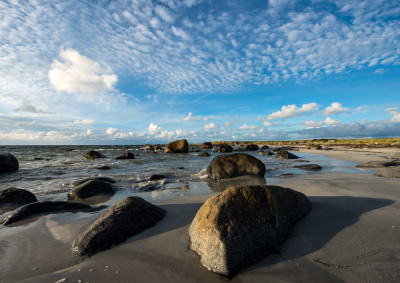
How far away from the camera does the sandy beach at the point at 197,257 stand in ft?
7.79

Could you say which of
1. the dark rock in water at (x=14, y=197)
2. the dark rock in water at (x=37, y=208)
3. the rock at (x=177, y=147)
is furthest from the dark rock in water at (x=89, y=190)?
the rock at (x=177, y=147)

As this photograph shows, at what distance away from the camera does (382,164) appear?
35.2 ft

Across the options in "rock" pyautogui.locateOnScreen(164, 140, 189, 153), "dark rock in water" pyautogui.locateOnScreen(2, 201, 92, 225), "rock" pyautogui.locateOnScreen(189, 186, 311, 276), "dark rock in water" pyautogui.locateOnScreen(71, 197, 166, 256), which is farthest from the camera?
"rock" pyautogui.locateOnScreen(164, 140, 189, 153)

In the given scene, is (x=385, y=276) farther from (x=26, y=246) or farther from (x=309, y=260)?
(x=26, y=246)

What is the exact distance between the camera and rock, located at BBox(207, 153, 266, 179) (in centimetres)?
951

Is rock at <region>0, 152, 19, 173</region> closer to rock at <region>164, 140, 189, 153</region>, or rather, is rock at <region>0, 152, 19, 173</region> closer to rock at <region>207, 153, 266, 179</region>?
rock at <region>207, 153, 266, 179</region>

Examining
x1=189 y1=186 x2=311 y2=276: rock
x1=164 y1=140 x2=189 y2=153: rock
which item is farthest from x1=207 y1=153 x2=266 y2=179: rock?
x1=164 y1=140 x2=189 y2=153: rock

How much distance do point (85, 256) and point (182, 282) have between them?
5.46ft

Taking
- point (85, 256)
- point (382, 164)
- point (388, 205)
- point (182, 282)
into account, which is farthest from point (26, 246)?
point (382, 164)

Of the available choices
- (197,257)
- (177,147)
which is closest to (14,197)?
(197,257)

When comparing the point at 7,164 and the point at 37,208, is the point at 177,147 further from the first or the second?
the point at 37,208

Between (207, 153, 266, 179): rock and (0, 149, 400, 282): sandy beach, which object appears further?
(207, 153, 266, 179): rock

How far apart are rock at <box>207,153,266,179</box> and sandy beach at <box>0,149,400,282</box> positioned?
17.7ft

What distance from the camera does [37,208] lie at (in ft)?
16.2
